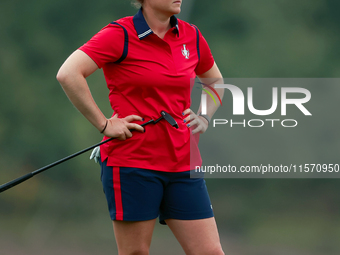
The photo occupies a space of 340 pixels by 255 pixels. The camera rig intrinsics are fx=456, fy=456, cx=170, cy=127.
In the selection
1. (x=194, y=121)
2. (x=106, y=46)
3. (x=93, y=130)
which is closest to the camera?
(x=106, y=46)

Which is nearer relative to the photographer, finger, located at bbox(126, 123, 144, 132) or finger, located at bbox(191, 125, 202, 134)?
finger, located at bbox(126, 123, 144, 132)

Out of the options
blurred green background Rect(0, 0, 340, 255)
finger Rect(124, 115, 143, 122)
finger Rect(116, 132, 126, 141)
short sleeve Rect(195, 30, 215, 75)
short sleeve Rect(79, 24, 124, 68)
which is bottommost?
blurred green background Rect(0, 0, 340, 255)

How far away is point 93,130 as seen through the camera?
3490mm

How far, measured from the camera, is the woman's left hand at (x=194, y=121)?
1.63m

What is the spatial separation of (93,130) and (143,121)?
202cm

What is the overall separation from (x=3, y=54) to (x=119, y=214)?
2310mm

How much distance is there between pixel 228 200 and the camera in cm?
348

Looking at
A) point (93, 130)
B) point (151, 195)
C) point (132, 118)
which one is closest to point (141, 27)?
point (132, 118)

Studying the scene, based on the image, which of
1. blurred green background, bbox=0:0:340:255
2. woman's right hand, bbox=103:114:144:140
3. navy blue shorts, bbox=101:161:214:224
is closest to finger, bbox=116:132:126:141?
woman's right hand, bbox=103:114:144:140

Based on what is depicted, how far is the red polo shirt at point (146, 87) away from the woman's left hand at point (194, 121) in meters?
0.03

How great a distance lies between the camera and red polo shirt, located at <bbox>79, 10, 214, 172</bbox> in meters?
1.49

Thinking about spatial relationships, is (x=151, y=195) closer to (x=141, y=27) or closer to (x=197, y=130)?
(x=197, y=130)

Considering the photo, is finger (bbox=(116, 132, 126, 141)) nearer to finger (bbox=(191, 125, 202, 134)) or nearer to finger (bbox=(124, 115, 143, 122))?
finger (bbox=(124, 115, 143, 122))

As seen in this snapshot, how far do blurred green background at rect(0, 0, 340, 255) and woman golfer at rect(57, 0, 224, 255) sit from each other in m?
1.75
